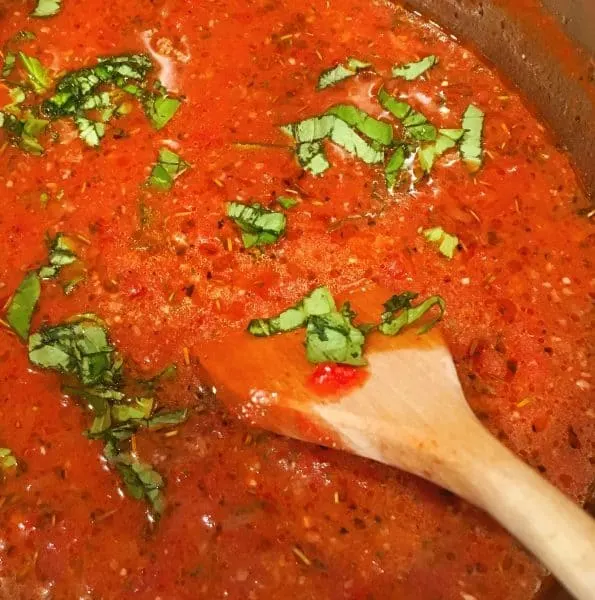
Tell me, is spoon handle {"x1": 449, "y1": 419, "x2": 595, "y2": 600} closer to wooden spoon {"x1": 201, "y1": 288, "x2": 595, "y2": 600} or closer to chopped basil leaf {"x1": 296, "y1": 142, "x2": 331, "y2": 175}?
wooden spoon {"x1": 201, "y1": 288, "x2": 595, "y2": 600}

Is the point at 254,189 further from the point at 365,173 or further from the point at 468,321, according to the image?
the point at 468,321

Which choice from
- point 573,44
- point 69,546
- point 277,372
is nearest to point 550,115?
point 573,44

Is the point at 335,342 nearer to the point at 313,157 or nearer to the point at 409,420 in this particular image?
the point at 409,420

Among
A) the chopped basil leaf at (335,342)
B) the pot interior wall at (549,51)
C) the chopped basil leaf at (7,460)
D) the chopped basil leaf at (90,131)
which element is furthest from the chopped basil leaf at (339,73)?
the chopped basil leaf at (7,460)

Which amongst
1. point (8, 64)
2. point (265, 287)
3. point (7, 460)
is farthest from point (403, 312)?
point (8, 64)

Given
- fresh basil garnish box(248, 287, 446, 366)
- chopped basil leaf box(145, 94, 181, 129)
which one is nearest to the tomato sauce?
chopped basil leaf box(145, 94, 181, 129)

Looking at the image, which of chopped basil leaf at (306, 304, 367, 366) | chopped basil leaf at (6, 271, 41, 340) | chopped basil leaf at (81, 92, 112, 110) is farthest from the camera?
chopped basil leaf at (81, 92, 112, 110)

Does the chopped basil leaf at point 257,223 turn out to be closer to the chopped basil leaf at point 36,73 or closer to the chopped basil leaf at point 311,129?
the chopped basil leaf at point 311,129
